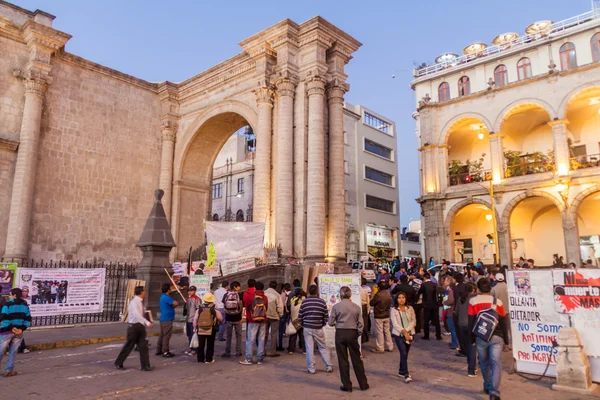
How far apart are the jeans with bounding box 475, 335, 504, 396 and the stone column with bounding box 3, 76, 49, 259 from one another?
1983 cm

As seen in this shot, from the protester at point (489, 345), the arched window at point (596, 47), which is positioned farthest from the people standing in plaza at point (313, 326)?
the arched window at point (596, 47)

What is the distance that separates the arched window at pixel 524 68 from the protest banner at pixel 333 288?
27.9 meters

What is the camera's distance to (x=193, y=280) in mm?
12477

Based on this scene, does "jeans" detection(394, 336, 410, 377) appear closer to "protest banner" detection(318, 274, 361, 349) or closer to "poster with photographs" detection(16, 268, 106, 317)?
"protest banner" detection(318, 274, 361, 349)

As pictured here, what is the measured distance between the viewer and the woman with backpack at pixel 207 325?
9.07 meters

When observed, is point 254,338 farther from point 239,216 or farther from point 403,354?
point 239,216

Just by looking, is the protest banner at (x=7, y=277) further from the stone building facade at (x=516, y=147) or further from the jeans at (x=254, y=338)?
the stone building facade at (x=516, y=147)

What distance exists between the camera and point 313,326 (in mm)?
8492

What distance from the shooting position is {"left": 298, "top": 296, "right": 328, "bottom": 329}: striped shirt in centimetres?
854

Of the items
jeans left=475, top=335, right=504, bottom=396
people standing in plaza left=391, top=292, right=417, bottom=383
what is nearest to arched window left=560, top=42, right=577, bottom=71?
people standing in plaza left=391, top=292, right=417, bottom=383

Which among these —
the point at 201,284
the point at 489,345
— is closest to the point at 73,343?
the point at 201,284

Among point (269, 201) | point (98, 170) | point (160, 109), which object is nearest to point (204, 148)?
point (160, 109)

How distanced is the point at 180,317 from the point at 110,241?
1099cm

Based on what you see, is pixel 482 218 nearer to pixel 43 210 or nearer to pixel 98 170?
pixel 98 170
